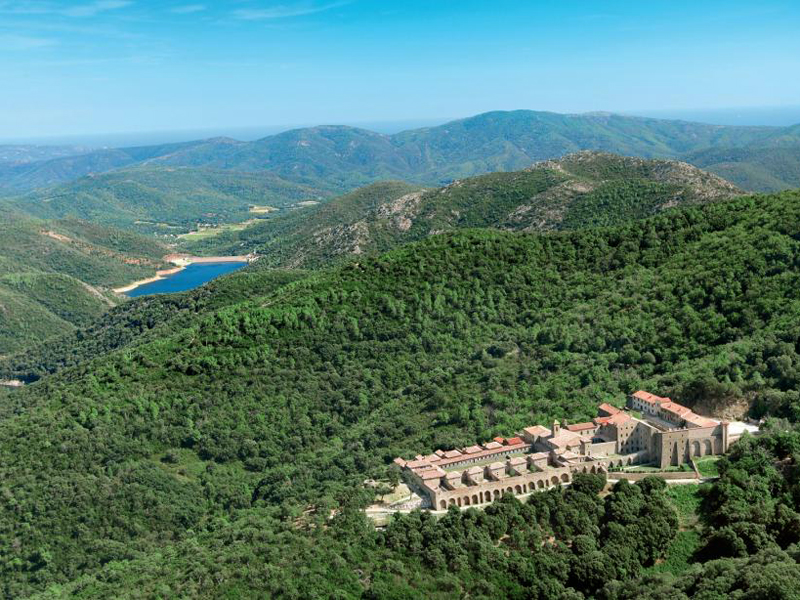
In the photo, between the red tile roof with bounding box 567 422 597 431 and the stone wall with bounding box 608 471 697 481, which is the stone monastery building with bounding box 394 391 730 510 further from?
the stone wall with bounding box 608 471 697 481

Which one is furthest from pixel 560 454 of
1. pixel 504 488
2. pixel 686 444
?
pixel 686 444

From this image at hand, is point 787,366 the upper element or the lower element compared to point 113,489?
upper

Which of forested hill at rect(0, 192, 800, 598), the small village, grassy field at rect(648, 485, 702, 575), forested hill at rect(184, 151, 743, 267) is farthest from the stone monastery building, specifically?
forested hill at rect(184, 151, 743, 267)

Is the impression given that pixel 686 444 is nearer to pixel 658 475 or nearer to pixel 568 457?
pixel 658 475

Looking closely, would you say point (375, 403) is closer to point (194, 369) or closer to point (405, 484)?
point (194, 369)

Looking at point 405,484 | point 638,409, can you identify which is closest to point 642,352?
point 638,409
